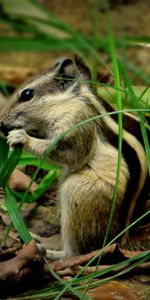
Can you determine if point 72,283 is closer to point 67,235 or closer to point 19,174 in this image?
point 67,235

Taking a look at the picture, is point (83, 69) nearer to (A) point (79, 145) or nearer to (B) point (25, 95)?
(B) point (25, 95)

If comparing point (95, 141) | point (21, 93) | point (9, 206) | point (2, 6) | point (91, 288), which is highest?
point (2, 6)

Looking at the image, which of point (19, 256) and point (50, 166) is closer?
point (19, 256)

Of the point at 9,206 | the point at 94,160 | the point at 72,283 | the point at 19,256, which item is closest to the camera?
the point at 72,283

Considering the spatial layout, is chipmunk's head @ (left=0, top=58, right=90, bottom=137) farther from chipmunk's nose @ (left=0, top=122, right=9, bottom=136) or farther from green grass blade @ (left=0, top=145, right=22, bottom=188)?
green grass blade @ (left=0, top=145, right=22, bottom=188)

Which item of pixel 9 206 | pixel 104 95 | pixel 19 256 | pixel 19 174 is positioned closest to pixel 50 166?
pixel 19 174

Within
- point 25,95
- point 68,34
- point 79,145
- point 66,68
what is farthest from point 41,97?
point 68,34

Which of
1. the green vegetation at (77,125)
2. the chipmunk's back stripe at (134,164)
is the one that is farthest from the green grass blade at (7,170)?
the chipmunk's back stripe at (134,164)
